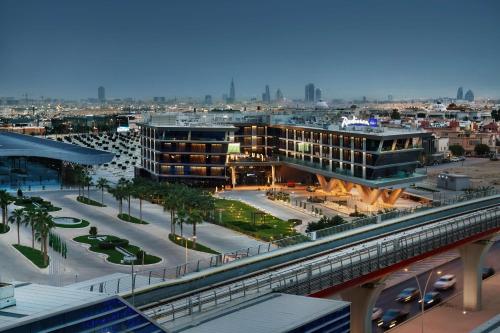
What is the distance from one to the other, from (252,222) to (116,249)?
2528 centimetres

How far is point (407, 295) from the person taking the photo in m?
68.8

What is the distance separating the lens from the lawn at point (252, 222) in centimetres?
9250

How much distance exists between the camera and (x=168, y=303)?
128 feet

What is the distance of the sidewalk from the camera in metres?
61.0

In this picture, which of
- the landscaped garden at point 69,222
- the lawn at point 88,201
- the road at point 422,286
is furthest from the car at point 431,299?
the lawn at point 88,201

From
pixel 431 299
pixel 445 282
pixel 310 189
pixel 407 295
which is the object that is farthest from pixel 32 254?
pixel 310 189

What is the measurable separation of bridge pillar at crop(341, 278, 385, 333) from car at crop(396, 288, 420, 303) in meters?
15.9

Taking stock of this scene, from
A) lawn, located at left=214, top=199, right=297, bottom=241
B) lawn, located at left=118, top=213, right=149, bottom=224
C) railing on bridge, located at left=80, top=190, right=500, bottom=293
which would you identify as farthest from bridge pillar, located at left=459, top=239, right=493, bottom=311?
lawn, located at left=118, top=213, right=149, bottom=224

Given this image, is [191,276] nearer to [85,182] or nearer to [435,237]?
[435,237]

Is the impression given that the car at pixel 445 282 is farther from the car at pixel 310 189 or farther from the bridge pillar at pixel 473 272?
the car at pixel 310 189

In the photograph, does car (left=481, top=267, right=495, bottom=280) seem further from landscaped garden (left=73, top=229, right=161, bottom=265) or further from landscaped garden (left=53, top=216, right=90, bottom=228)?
landscaped garden (left=53, top=216, right=90, bottom=228)

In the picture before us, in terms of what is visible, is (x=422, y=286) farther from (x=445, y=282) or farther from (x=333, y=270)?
(x=333, y=270)

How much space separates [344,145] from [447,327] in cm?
6668

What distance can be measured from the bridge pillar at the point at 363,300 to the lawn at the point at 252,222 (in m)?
34.6
